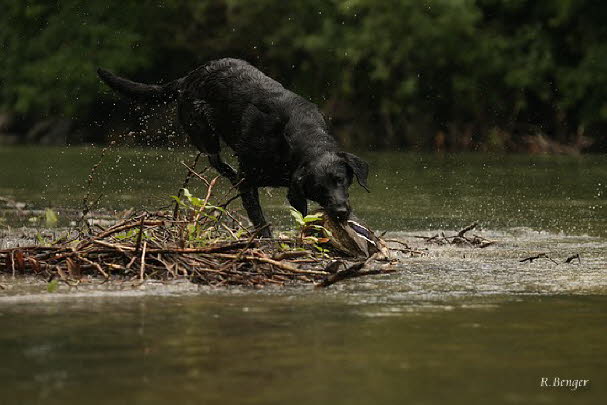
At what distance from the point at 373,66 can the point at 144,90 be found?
89.4ft

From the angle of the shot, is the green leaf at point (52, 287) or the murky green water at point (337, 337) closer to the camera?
the murky green water at point (337, 337)

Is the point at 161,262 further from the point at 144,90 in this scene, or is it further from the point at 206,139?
the point at 144,90

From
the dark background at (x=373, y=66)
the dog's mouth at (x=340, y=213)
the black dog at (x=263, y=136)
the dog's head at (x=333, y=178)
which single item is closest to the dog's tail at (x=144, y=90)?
the black dog at (x=263, y=136)

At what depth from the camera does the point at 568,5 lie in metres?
33.4

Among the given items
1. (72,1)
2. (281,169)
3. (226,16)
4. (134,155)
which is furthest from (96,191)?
(72,1)

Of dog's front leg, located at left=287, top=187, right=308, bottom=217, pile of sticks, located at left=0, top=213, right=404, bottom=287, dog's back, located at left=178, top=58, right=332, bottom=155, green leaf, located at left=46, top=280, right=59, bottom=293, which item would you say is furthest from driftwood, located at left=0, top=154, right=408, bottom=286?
dog's back, located at left=178, top=58, right=332, bottom=155

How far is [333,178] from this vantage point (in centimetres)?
837

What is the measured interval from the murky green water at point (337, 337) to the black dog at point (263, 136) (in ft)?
2.77

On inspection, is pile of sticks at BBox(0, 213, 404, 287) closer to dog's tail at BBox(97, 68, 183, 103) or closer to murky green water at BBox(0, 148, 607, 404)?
murky green water at BBox(0, 148, 607, 404)

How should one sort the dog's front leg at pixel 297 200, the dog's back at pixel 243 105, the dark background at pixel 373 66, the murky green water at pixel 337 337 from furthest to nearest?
the dark background at pixel 373 66 → the dog's back at pixel 243 105 → the dog's front leg at pixel 297 200 → the murky green water at pixel 337 337

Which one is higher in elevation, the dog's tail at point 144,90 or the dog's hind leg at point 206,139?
the dog's tail at point 144,90

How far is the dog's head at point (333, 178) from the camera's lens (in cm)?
830

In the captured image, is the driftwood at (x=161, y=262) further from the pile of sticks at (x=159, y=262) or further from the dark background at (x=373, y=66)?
the dark background at (x=373, y=66)

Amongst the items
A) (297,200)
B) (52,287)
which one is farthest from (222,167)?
(52,287)
